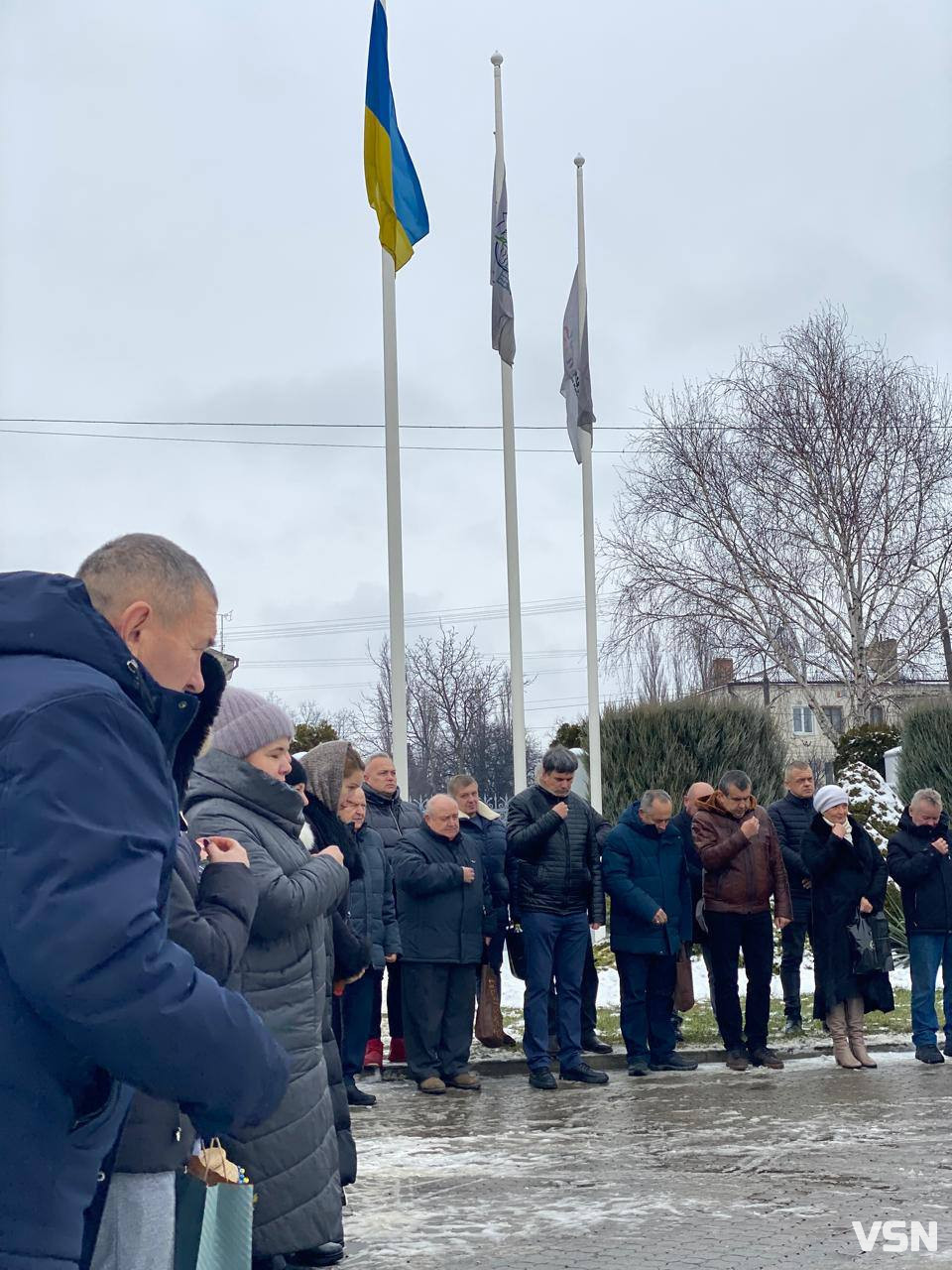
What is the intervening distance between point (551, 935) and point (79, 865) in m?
9.06

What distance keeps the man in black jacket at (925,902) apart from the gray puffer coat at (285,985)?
→ 23.1 ft

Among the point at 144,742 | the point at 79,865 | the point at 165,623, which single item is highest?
the point at 165,623

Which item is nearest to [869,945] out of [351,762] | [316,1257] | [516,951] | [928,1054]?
[928,1054]

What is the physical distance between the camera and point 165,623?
2494mm

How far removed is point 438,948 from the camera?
10438 millimetres

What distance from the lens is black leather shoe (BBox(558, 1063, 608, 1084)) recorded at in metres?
10.6

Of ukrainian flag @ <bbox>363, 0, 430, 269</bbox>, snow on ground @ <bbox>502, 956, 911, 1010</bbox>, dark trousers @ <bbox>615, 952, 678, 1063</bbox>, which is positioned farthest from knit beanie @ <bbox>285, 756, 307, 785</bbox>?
ukrainian flag @ <bbox>363, 0, 430, 269</bbox>

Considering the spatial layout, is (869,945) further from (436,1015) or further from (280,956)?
(280,956)

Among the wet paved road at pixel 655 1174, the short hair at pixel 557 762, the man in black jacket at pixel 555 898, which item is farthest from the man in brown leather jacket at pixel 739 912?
the short hair at pixel 557 762

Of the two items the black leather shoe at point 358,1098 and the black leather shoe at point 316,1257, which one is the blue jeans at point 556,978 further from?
the black leather shoe at point 316,1257

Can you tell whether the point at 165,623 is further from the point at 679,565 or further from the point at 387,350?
the point at 679,565

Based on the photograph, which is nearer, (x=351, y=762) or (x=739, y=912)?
(x=351, y=762)

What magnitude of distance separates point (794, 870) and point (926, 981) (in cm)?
210

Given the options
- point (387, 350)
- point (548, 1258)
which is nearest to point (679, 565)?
point (387, 350)
